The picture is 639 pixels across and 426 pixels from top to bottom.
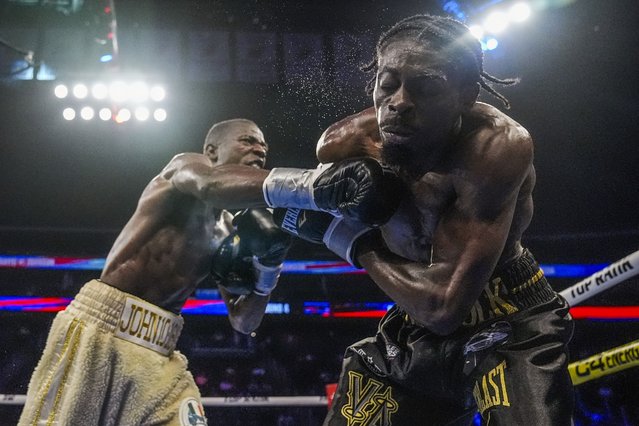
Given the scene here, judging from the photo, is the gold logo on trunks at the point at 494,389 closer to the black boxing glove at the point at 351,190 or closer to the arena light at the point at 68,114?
the black boxing glove at the point at 351,190

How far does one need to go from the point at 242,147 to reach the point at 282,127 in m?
3.59

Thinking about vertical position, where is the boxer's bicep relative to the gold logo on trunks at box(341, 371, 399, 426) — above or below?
above

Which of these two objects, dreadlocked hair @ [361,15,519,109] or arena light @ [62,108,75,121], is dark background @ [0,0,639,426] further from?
dreadlocked hair @ [361,15,519,109]

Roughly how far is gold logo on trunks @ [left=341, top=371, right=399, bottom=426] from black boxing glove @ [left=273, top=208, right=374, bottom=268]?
39 cm

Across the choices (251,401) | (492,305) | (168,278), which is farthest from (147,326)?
(251,401)

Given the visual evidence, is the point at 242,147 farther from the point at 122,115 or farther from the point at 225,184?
the point at 122,115

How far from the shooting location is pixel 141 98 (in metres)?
6.02

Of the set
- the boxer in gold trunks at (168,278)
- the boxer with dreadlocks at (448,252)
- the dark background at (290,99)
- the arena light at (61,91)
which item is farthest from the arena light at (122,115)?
the boxer with dreadlocks at (448,252)

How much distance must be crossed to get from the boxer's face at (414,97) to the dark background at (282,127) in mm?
4167

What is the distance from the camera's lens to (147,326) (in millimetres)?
2273

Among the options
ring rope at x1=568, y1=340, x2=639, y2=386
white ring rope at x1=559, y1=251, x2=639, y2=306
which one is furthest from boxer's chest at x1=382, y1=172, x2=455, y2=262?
white ring rope at x1=559, y1=251, x2=639, y2=306

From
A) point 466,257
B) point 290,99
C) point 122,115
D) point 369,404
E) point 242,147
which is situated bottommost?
point 369,404

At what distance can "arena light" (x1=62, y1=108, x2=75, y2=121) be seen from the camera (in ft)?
19.7

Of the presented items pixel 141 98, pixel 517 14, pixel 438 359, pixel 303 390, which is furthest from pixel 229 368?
pixel 438 359
